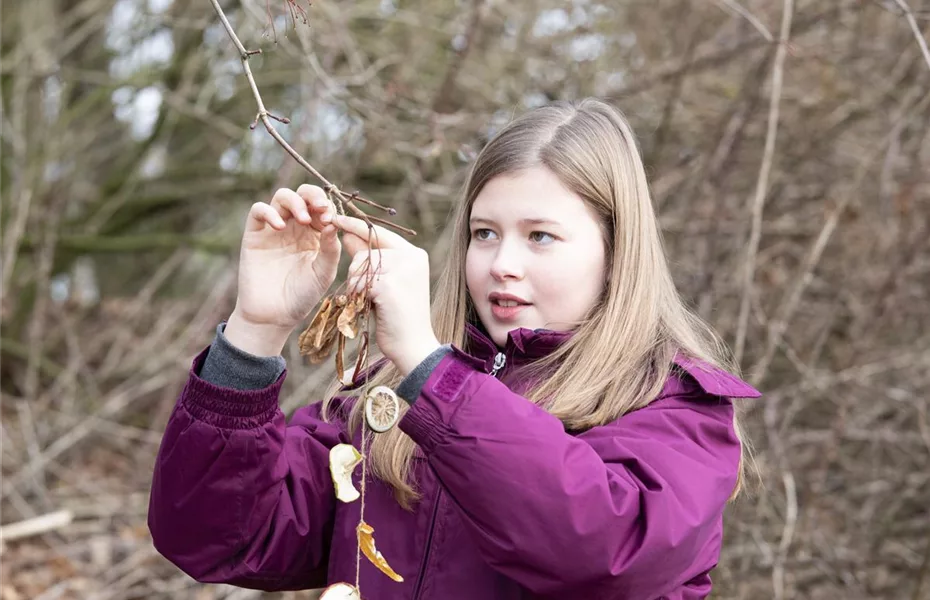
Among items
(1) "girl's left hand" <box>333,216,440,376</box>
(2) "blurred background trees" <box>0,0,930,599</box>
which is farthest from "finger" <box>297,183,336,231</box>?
(2) "blurred background trees" <box>0,0,930,599</box>

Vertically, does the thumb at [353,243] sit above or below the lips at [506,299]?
above

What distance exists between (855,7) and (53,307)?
152 inches

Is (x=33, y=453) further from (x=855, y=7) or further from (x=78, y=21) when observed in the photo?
(x=855, y=7)

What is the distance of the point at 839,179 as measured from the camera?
4.34 metres

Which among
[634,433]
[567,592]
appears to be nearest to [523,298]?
[634,433]

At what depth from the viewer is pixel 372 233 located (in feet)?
4.97

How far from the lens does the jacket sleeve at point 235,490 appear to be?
167cm

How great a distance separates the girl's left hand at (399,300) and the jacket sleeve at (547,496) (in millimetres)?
50

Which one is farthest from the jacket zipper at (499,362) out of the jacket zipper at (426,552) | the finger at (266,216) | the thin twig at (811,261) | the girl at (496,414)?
the thin twig at (811,261)

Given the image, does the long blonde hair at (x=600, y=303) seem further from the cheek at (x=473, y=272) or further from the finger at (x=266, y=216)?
the finger at (x=266, y=216)

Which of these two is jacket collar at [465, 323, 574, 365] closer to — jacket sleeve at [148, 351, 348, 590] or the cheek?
the cheek

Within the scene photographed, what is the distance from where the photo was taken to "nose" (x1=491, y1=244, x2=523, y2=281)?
5.73 feet

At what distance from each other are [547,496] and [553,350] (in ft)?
1.38

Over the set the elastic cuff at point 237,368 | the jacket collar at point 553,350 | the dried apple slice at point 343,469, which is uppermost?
the jacket collar at point 553,350
